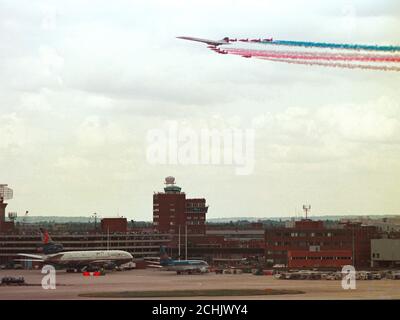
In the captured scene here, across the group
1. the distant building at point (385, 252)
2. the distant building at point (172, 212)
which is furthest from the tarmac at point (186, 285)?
the distant building at point (172, 212)

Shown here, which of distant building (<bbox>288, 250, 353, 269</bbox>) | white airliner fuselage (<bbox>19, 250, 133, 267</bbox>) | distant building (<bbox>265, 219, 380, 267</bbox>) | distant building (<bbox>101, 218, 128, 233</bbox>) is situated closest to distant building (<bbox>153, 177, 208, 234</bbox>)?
distant building (<bbox>101, 218, 128, 233</bbox>)

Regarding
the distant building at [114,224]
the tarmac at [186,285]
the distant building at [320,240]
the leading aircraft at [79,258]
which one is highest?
the distant building at [114,224]

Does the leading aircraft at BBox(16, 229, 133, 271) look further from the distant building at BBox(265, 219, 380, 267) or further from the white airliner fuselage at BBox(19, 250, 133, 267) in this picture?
the distant building at BBox(265, 219, 380, 267)

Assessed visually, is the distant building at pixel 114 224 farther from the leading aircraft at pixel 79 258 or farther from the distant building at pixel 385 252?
the distant building at pixel 385 252

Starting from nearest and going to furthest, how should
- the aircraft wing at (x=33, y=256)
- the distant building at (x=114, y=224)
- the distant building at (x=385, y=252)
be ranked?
the distant building at (x=385, y=252) → the aircraft wing at (x=33, y=256) → the distant building at (x=114, y=224)

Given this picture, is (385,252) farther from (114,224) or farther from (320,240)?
(114,224)
